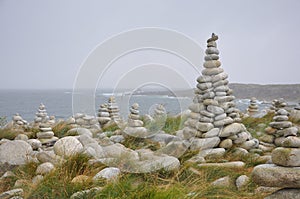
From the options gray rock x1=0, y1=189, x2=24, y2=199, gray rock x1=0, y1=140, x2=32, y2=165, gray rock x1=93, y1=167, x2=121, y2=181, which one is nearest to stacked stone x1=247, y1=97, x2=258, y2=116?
gray rock x1=93, y1=167, x2=121, y2=181

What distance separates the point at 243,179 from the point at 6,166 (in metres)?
4.04

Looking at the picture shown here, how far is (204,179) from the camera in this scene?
3926 mm

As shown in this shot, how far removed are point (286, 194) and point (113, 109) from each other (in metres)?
7.14

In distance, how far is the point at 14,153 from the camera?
16.0 ft

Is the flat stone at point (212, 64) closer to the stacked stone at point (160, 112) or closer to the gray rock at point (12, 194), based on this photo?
the stacked stone at point (160, 112)

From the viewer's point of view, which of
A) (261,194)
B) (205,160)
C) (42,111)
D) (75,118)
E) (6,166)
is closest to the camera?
(261,194)

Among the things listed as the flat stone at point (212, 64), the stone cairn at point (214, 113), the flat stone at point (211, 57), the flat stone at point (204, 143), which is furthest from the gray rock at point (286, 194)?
the flat stone at point (211, 57)

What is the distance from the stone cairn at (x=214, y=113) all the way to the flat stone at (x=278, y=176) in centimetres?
257

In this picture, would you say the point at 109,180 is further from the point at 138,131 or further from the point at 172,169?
the point at 138,131

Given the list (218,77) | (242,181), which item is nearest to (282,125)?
(218,77)

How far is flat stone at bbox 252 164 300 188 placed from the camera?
3055 millimetres

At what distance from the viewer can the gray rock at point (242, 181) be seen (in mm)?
3773

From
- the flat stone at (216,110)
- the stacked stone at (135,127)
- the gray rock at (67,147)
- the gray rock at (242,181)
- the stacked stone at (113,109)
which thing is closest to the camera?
the gray rock at (242,181)

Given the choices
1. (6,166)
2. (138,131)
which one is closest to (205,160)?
(138,131)
